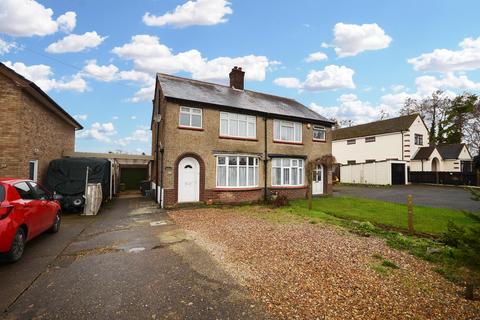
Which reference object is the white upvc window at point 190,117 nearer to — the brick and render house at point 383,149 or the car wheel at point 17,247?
the car wheel at point 17,247

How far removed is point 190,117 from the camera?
543 inches

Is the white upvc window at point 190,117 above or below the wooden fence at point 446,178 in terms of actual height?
above

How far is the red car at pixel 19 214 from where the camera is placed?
5129mm

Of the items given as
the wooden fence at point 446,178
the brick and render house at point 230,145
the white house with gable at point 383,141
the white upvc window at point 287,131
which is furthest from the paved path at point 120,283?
the white house with gable at point 383,141

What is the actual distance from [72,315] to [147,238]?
160 inches

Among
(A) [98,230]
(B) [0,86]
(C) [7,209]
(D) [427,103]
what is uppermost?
(D) [427,103]

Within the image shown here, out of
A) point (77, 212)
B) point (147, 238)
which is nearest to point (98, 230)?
point (147, 238)

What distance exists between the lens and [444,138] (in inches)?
1549

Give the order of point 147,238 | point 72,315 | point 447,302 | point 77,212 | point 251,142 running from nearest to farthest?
point 72,315 → point 447,302 → point 147,238 → point 77,212 → point 251,142

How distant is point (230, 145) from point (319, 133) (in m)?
7.55

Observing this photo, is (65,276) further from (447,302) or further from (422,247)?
(422,247)

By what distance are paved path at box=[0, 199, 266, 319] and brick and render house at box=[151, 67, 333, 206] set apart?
20.9 ft

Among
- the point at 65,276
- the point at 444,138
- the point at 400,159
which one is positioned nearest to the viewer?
the point at 65,276

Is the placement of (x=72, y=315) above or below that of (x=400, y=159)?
below
